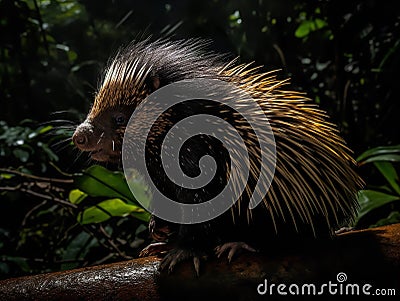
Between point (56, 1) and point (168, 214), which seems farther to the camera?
point (56, 1)

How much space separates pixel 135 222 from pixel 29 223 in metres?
0.90

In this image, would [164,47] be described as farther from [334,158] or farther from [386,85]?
[386,85]

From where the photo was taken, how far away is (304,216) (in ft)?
4.13

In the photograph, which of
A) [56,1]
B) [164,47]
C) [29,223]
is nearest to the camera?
[164,47]

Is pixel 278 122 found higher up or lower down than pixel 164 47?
lower down

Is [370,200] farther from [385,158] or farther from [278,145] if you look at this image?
[278,145]

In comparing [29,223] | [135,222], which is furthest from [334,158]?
[29,223]

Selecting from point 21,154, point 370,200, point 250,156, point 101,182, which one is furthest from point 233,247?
point 21,154

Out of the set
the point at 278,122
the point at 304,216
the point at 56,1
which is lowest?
the point at 304,216

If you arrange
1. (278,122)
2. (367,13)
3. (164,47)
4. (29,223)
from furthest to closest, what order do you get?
(29,223) < (367,13) < (164,47) < (278,122)
